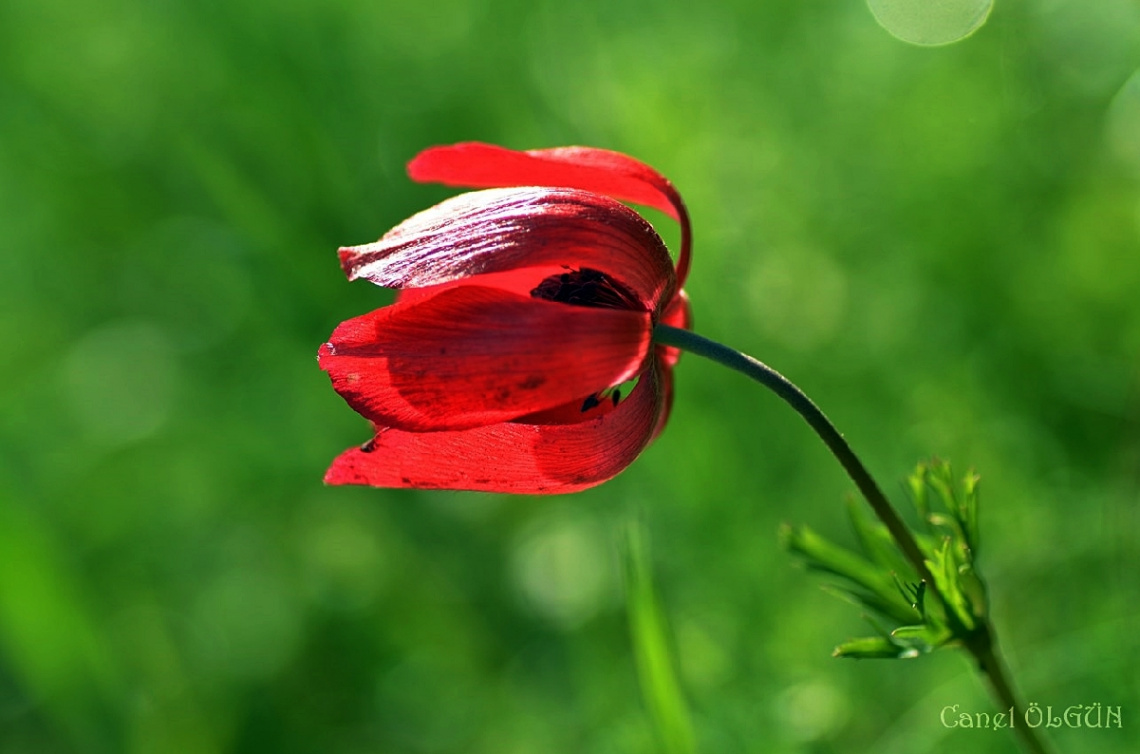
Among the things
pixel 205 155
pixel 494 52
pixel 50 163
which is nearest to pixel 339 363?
pixel 205 155

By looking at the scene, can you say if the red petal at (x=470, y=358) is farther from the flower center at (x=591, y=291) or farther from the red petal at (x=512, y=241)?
the flower center at (x=591, y=291)

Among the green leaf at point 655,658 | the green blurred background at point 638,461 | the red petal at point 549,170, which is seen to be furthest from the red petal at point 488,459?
the green blurred background at point 638,461

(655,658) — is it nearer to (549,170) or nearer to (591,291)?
(591,291)

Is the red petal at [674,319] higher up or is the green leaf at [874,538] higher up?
the red petal at [674,319]

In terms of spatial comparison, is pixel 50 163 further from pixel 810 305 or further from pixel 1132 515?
pixel 1132 515

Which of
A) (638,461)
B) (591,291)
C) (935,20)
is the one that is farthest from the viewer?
(935,20)

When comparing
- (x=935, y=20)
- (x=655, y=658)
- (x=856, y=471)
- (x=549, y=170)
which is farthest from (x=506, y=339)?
(x=935, y=20)

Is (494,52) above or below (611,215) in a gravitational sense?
above
